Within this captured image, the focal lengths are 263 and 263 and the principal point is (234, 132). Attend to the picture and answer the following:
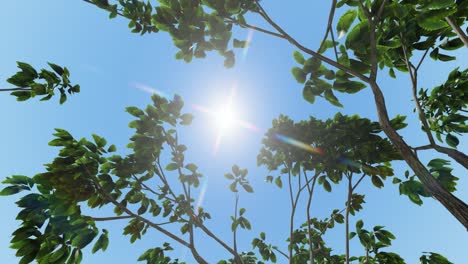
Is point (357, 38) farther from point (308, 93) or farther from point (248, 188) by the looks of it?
point (248, 188)

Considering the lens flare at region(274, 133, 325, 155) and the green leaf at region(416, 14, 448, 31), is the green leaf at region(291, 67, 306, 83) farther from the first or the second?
the lens flare at region(274, 133, 325, 155)

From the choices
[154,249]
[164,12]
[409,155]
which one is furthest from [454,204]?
[154,249]

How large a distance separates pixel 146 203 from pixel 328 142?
3.62 m

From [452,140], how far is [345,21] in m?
2.87

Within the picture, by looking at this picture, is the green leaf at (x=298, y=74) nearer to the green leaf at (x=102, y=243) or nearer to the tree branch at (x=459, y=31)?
the tree branch at (x=459, y=31)

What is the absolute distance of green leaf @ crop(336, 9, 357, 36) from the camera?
8.39 ft

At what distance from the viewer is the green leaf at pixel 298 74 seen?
9.68 feet

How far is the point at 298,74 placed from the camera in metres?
2.97

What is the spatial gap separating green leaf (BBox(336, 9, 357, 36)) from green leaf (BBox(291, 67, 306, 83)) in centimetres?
54

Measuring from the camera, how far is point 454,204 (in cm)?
215

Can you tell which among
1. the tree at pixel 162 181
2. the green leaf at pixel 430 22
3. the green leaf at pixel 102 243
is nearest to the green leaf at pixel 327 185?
the tree at pixel 162 181

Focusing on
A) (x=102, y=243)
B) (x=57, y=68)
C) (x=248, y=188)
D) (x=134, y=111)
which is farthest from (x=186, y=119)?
(x=248, y=188)

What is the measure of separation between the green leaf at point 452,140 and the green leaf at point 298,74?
9.12 ft

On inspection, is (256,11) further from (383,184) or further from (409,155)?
(383,184)
